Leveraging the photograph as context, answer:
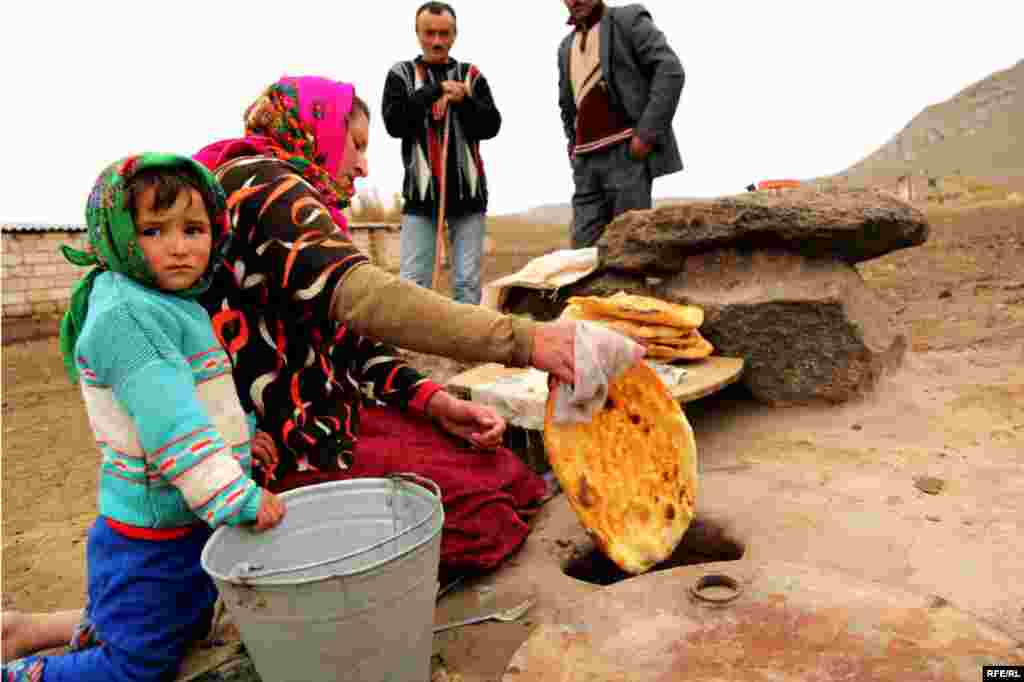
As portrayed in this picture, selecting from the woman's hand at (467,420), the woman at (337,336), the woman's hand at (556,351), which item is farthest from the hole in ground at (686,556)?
the woman's hand at (556,351)

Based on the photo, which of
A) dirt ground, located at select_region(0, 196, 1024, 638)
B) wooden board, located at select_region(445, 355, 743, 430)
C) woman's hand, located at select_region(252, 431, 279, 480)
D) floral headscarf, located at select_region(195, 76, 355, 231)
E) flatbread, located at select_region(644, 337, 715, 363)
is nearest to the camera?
woman's hand, located at select_region(252, 431, 279, 480)

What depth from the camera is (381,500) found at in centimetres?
163

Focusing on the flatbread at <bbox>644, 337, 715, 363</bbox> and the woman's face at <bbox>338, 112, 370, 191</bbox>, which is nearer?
the woman's face at <bbox>338, 112, 370, 191</bbox>

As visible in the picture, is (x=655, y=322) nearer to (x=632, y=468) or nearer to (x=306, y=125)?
(x=632, y=468)

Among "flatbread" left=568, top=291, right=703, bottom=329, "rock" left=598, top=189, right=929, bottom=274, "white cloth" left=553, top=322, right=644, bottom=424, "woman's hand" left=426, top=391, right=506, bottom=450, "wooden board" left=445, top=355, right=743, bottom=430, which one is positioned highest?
"rock" left=598, top=189, right=929, bottom=274

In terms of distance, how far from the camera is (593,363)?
1529 millimetres

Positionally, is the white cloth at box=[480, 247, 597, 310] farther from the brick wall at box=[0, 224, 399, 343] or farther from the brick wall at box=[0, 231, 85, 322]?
the brick wall at box=[0, 231, 85, 322]

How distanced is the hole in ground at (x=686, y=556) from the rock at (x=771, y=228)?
1.40m

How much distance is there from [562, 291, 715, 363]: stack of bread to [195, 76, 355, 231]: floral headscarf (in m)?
1.23

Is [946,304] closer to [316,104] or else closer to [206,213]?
[316,104]

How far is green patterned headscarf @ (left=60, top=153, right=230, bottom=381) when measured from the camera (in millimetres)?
1469

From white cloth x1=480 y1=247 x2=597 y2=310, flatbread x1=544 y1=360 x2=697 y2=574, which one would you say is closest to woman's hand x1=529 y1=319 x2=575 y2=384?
flatbread x1=544 y1=360 x2=697 y2=574

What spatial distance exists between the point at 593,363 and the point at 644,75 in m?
2.85

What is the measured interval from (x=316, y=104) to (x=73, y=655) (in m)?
1.40
